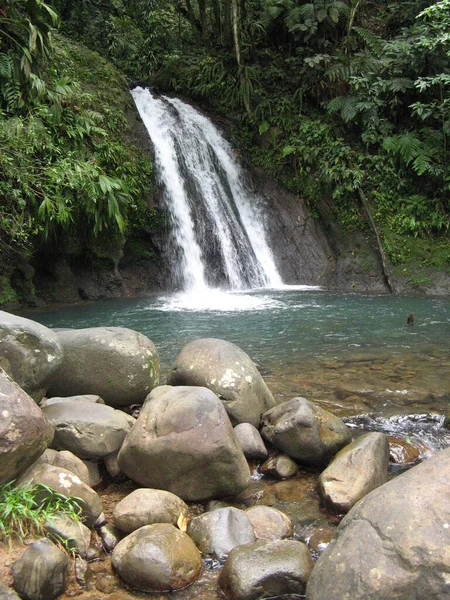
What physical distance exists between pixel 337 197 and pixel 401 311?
4.64m

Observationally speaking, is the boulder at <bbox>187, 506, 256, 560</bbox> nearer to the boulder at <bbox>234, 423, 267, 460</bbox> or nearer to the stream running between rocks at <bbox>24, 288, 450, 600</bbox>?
the stream running between rocks at <bbox>24, 288, 450, 600</bbox>

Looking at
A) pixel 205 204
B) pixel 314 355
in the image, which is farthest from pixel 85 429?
→ pixel 205 204

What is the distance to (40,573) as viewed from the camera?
2.78 m

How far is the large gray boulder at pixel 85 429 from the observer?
4004mm

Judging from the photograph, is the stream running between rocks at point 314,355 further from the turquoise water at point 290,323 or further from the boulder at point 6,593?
the boulder at point 6,593

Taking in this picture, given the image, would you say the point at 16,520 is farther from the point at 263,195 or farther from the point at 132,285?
the point at 263,195

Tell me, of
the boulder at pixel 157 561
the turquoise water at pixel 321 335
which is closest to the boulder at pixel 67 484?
the boulder at pixel 157 561

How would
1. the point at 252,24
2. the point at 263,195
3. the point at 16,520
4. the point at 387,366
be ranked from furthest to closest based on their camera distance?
the point at 252,24, the point at 263,195, the point at 387,366, the point at 16,520

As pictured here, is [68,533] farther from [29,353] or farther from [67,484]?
[29,353]

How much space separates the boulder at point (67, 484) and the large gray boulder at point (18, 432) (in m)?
0.08

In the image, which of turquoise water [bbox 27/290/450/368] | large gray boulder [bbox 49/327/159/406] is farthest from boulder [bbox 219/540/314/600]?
turquoise water [bbox 27/290/450/368]

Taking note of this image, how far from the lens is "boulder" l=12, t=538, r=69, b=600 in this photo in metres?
2.75

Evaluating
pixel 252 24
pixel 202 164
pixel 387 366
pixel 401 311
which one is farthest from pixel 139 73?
pixel 387 366

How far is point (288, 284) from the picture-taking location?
1425 centimetres
